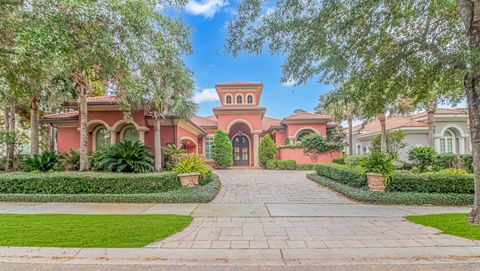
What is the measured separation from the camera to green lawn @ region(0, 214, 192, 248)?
15.4 feet

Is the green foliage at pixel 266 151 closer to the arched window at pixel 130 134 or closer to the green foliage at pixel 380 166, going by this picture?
the arched window at pixel 130 134

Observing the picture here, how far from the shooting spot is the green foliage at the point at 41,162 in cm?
1143

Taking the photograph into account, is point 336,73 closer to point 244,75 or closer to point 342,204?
point 342,204

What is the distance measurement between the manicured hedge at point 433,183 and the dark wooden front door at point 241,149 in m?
18.6

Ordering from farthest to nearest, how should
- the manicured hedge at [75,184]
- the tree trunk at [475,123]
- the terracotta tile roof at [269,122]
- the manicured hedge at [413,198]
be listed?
the terracotta tile roof at [269,122]
the manicured hedge at [75,184]
the manicured hedge at [413,198]
the tree trunk at [475,123]

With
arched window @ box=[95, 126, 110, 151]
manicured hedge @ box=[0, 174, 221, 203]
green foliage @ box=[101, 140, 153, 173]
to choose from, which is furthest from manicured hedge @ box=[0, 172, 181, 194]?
arched window @ box=[95, 126, 110, 151]

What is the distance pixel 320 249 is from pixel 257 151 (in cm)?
1972

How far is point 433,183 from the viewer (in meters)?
8.81

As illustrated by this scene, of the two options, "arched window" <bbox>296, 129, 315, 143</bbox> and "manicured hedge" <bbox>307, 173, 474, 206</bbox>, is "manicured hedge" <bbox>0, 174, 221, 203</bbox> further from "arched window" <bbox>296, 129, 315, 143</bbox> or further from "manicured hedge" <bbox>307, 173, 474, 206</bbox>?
"arched window" <bbox>296, 129, 315, 143</bbox>

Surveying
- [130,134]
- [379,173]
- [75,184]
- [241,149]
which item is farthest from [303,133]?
[75,184]

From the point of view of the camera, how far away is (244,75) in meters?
26.7

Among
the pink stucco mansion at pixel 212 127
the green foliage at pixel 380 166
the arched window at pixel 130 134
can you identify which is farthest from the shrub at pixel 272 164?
the green foliage at pixel 380 166

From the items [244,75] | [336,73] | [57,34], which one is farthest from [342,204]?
[244,75]

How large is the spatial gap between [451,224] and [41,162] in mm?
14824
